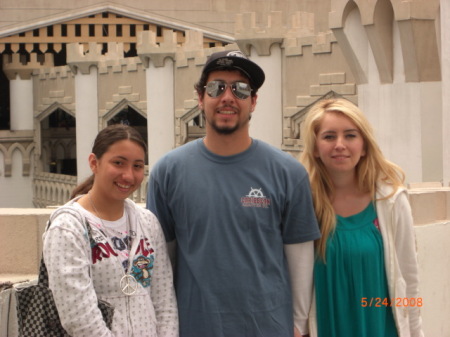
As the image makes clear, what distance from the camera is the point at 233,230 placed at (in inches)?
138

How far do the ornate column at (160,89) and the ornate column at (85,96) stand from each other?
9.42ft

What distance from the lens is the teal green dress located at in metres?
3.71

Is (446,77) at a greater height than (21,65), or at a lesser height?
lesser

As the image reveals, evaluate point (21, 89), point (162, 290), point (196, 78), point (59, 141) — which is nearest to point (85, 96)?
point (21, 89)

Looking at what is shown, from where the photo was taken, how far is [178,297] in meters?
3.60

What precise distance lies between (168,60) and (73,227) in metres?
18.8

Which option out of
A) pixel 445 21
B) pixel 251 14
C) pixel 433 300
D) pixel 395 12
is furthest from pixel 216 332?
pixel 251 14

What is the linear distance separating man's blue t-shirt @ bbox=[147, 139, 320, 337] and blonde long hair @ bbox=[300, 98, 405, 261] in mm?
113

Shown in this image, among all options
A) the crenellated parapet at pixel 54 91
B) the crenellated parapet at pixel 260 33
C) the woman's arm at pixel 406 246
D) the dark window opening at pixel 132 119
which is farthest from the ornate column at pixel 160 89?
the woman's arm at pixel 406 246

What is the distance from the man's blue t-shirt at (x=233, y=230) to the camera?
3.52 meters

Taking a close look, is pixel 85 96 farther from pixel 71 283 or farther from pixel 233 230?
pixel 71 283

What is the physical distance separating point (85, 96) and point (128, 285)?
2213 centimetres
